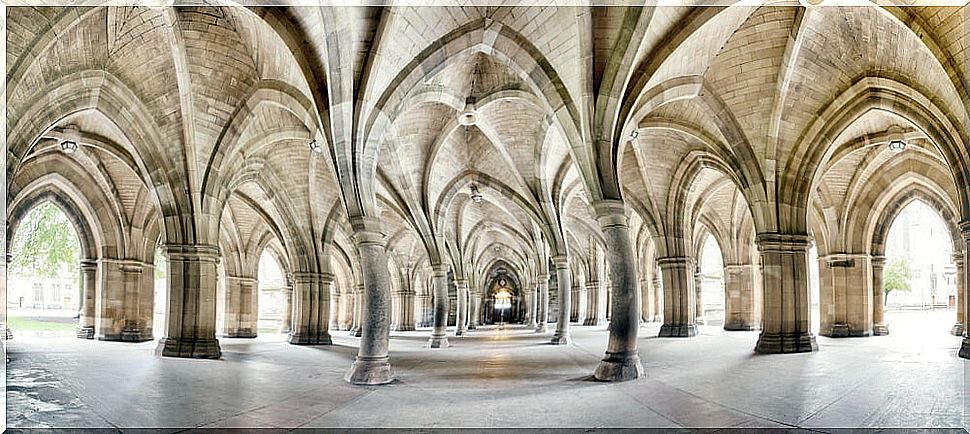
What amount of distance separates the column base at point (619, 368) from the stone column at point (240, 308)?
2295 centimetres

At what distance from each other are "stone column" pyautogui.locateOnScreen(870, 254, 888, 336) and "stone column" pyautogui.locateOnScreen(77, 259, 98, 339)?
2688cm

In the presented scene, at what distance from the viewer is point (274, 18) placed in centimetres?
1092

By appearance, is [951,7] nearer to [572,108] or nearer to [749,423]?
[572,108]

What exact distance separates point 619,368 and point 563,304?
34.3 feet

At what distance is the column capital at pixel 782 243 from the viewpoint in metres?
14.5

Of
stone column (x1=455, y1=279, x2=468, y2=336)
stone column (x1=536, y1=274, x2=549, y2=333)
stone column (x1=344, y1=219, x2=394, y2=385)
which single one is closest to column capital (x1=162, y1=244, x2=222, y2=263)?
stone column (x1=344, y1=219, x2=394, y2=385)

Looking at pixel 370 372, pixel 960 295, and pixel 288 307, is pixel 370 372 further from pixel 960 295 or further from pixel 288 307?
pixel 288 307

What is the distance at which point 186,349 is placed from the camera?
14719 mm

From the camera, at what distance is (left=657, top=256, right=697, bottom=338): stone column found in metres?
20.7

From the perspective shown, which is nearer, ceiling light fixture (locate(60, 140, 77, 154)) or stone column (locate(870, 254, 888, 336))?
ceiling light fixture (locate(60, 140, 77, 154))

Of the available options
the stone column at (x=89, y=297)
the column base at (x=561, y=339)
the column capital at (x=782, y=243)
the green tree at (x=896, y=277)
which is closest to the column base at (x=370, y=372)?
the column capital at (x=782, y=243)

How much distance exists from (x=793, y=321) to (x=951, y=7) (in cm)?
722

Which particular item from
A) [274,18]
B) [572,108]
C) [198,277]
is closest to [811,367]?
[572,108]

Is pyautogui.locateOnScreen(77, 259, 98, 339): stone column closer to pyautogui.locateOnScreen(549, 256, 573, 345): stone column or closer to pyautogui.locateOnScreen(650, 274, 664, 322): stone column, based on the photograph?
pyautogui.locateOnScreen(549, 256, 573, 345): stone column
